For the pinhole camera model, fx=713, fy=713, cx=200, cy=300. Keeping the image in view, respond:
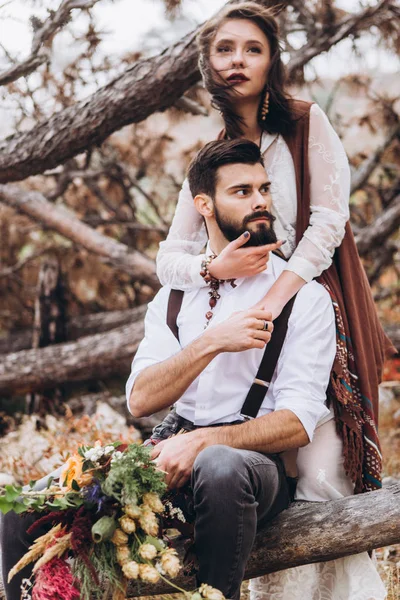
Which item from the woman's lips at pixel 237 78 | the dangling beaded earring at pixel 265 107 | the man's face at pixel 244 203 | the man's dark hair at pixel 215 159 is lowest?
the man's face at pixel 244 203

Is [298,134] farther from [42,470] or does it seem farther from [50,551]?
[42,470]

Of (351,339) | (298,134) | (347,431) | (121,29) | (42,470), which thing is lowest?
(42,470)

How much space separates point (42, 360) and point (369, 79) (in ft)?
11.7

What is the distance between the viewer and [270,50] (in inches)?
113

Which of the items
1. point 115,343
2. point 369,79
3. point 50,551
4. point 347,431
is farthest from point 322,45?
point 50,551

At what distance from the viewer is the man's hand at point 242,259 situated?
8.37ft

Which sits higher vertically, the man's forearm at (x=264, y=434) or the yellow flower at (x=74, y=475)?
the yellow flower at (x=74, y=475)

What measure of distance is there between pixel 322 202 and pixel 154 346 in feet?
2.78

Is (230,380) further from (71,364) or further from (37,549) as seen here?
(71,364)

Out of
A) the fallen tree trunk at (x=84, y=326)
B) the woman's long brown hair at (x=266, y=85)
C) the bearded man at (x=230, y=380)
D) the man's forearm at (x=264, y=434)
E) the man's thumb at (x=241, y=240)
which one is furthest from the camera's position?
the fallen tree trunk at (x=84, y=326)

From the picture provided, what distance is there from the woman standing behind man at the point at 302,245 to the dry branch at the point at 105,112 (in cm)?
52

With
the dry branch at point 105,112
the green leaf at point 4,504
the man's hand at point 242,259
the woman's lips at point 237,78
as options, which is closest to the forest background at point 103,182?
the dry branch at point 105,112

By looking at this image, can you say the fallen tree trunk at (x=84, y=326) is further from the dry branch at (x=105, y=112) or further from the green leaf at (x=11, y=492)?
the green leaf at (x=11, y=492)

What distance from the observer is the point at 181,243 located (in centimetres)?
301
